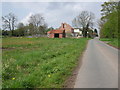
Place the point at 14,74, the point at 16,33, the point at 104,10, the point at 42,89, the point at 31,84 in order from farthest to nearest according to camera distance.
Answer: the point at 16,33 → the point at 104,10 → the point at 14,74 → the point at 31,84 → the point at 42,89

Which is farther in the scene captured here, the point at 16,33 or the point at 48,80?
the point at 16,33

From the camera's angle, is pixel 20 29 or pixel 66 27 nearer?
pixel 20 29

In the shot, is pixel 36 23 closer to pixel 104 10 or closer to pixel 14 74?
pixel 104 10

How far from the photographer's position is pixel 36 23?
80.8 meters

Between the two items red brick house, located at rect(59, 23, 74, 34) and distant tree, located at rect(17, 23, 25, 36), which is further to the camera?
red brick house, located at rect(59, 23, 74, 34)

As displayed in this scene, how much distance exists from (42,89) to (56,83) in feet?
2.58

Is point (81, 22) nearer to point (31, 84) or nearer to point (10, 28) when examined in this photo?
point (10, 28)

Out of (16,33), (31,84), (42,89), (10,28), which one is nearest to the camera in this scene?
(42,89)

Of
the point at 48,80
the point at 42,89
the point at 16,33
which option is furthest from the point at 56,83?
the point at 16,33

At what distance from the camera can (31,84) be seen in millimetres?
5156

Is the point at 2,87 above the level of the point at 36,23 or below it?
below

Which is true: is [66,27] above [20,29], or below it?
above

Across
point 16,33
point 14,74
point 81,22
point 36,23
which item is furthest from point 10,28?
point 14,74

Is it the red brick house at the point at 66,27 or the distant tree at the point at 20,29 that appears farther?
the red brick house at the point at 66,27
